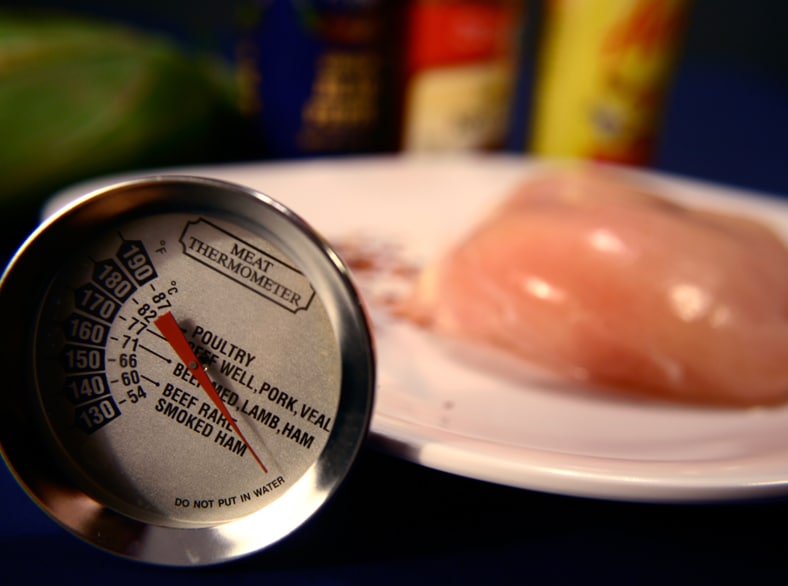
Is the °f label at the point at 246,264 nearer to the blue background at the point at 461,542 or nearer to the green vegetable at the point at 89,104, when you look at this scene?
the blue background at the point at 461,542

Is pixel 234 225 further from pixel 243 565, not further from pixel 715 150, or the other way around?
pixel 715 150

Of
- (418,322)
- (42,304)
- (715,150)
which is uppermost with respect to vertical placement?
(42,304)

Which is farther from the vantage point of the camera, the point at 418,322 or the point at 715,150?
the point at 715,150

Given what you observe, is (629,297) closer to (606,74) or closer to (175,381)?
(175,381)

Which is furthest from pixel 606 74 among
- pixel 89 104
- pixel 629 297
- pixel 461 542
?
pixel 461 542

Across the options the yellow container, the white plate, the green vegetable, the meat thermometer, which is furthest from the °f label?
the yellow container

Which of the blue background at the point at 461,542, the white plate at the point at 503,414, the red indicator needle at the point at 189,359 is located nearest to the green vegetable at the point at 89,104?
the white plate at the point at 503,414

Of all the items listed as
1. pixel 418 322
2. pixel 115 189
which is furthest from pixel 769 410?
pixel 115 189

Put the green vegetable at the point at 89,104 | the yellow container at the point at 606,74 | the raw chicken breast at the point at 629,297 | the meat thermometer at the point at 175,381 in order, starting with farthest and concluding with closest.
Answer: the yellow container at the point at 606,74 → the green vegetable at the point at 89,104 → the raw chicken breast at the point at 629,297 → the meat thermometer at the point at 175,381
